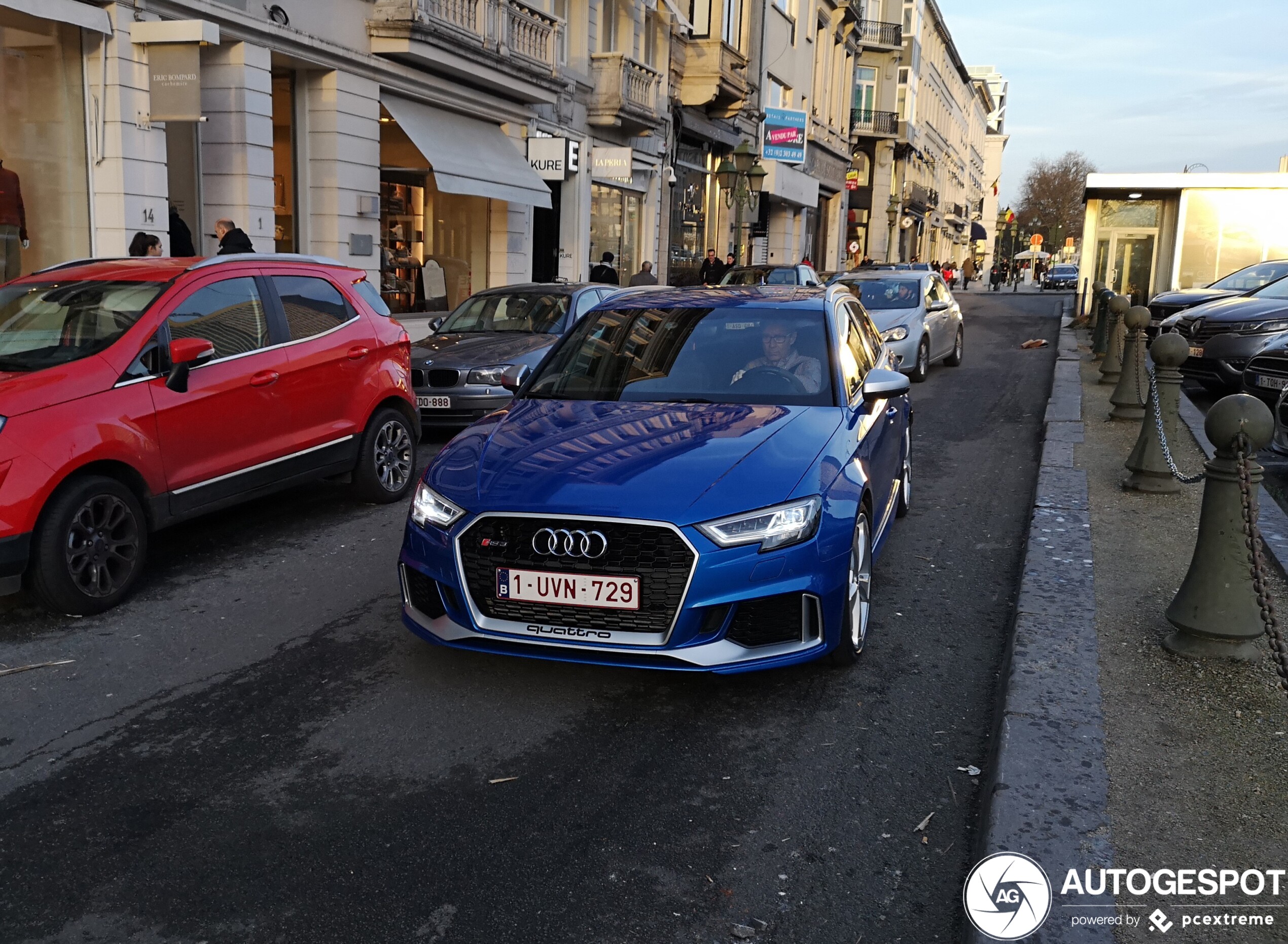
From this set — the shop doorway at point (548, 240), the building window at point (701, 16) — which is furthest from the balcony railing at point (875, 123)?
the shop doorway at point (548, 240)

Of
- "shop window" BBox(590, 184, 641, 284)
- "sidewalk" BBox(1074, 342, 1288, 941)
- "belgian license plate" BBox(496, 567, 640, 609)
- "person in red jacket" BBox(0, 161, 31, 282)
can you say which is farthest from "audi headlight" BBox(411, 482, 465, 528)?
"shop window" BBox(590, 184, 641, 284)

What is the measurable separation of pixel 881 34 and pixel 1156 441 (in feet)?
188

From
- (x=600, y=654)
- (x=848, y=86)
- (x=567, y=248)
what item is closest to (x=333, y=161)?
(x=567, y=248)

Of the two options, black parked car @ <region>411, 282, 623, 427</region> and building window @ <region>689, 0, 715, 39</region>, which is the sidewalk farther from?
building window @ <region>689, 0, 715, 39</region>

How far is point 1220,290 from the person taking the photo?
1930 cm

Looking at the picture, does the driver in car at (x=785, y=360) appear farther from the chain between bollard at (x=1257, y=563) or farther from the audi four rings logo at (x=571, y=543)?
the chain between bollard at (x=1257, y=563)

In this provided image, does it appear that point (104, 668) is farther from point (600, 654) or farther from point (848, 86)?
point (848, 86)

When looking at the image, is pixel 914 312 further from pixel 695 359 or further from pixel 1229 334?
pixel 695 359

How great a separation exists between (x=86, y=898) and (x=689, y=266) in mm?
31101

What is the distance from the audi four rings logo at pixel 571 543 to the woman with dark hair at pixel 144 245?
31.0 feet

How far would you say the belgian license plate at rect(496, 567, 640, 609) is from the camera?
412 centimetres

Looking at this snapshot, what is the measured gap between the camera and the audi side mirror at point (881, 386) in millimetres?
5445

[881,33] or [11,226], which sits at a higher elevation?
[881,33]

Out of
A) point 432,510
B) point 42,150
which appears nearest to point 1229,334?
point 432,510
